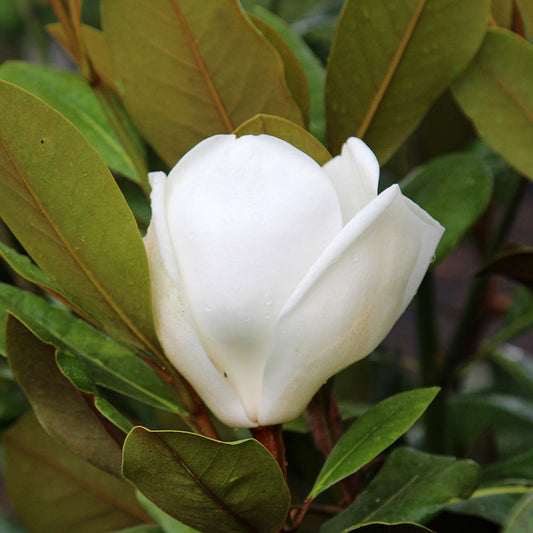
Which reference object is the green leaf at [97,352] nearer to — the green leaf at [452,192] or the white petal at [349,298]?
the white petal at [349,298]

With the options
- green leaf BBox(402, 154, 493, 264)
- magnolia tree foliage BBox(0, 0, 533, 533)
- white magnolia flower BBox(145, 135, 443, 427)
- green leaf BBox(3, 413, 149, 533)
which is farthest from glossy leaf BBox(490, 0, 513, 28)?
green leaf BBox(3, 413, 149, 533)

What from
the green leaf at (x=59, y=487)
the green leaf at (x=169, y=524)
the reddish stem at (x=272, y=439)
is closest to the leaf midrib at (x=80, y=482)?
the green leaf at (x=59, y=487)

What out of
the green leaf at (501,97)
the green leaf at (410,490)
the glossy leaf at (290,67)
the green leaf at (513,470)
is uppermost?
the glossy leaf at (290,67)

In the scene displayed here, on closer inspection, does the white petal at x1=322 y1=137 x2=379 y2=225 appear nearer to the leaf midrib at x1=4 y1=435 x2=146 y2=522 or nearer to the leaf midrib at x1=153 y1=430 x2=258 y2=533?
the leaf midrib at x1=153 y1=430 x2=258 y2=533

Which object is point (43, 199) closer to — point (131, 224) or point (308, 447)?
point (131, 224)

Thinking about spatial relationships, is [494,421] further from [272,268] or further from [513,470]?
[272,268]

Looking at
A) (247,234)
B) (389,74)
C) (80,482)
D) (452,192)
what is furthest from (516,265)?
(80,482)

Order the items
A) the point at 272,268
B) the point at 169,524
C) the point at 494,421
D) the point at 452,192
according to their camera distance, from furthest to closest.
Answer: the point at 494,421
the point at 452,192
the point at 169,524
the point at 272,268
